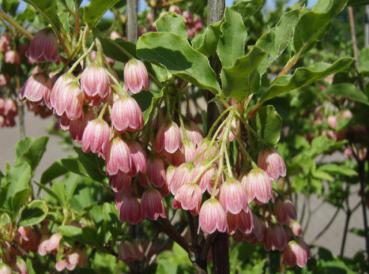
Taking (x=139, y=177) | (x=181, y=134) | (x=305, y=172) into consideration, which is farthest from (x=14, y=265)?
(x=305, y=172)

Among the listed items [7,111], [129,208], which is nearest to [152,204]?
[129,208]

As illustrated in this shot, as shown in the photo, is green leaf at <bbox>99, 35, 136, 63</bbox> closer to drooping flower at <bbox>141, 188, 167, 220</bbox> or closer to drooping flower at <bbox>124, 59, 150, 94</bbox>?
drooping flower at <bbox>124, 59, 150, 94</bbox>

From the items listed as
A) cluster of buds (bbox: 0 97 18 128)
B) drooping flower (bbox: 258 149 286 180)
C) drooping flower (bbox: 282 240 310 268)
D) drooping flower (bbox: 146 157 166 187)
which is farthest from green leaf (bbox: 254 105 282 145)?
cluster of buds (bbox: 0 97 18 128)

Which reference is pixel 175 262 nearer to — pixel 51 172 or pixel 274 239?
pixel 51 172

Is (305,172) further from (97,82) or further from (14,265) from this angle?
(97,82)

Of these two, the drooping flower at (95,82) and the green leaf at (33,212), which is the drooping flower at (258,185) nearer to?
the drooping flower at (95,82)

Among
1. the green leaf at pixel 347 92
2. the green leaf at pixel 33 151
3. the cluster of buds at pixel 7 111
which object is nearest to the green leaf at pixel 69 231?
the green leaf at pixel 33 151
